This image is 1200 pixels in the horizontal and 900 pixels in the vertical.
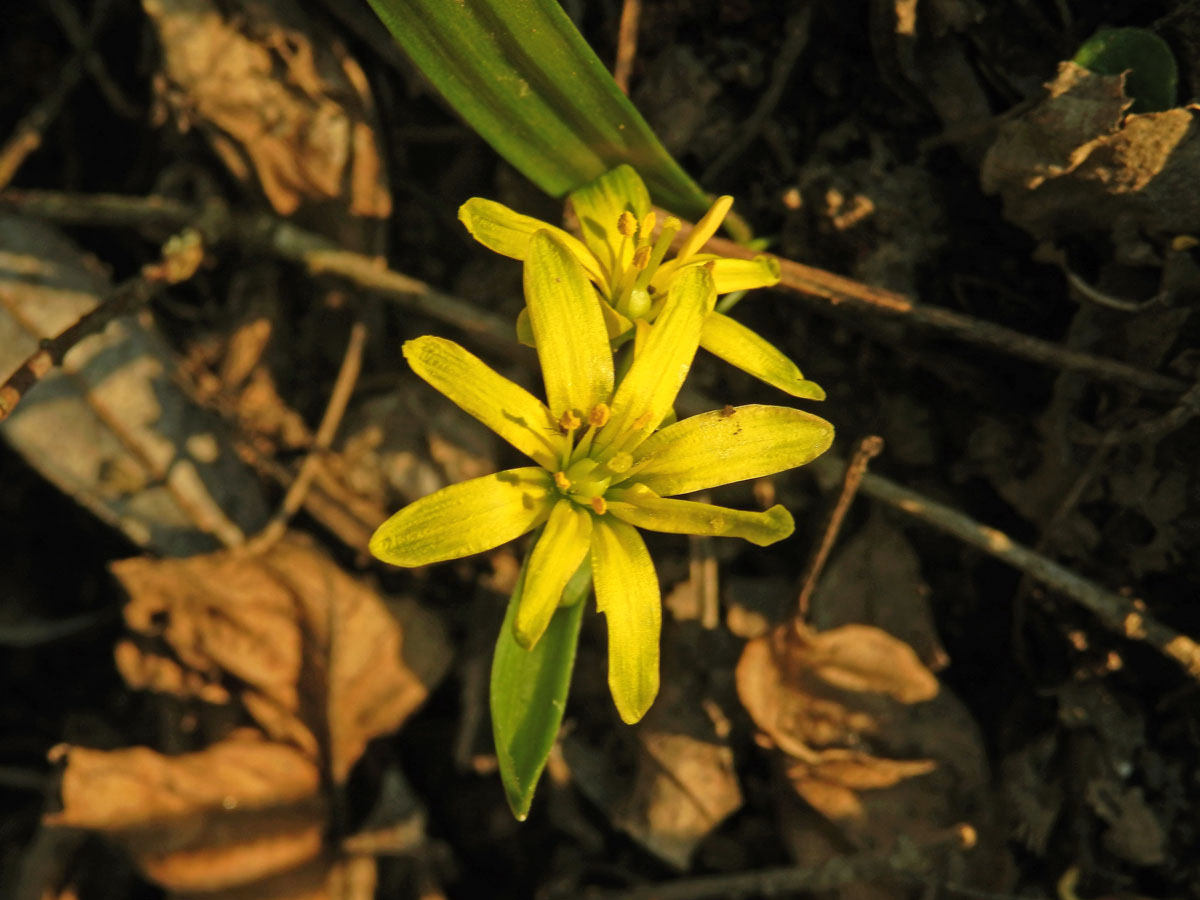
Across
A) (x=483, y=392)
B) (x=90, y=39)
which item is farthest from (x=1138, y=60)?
(x=90, y=39)

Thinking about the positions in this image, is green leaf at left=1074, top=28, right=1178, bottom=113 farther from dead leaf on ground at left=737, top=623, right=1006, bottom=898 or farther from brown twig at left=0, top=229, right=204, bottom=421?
brown twig at left=0, top=229, right=204, bottom=421

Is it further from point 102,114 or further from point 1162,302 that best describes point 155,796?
point 1162,302

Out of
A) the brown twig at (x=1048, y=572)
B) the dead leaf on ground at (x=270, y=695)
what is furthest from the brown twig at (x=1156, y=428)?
the dead leaf on ground at (x=270, y=695)

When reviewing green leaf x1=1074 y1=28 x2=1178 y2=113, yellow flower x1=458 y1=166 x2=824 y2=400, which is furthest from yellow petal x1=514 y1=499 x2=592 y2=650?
green leaf x1=1074 y1=28 x2=1178 y2=113

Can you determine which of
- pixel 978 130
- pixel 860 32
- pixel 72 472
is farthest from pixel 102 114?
pixel 978 130

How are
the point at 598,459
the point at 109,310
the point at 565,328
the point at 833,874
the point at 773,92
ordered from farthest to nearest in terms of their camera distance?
1. the point at 773,92
2. the point at 833,874
3. the point at 109,310
4. the point at 598,459
5. the point at 565,328

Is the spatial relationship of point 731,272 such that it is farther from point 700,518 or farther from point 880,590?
point 880,590
